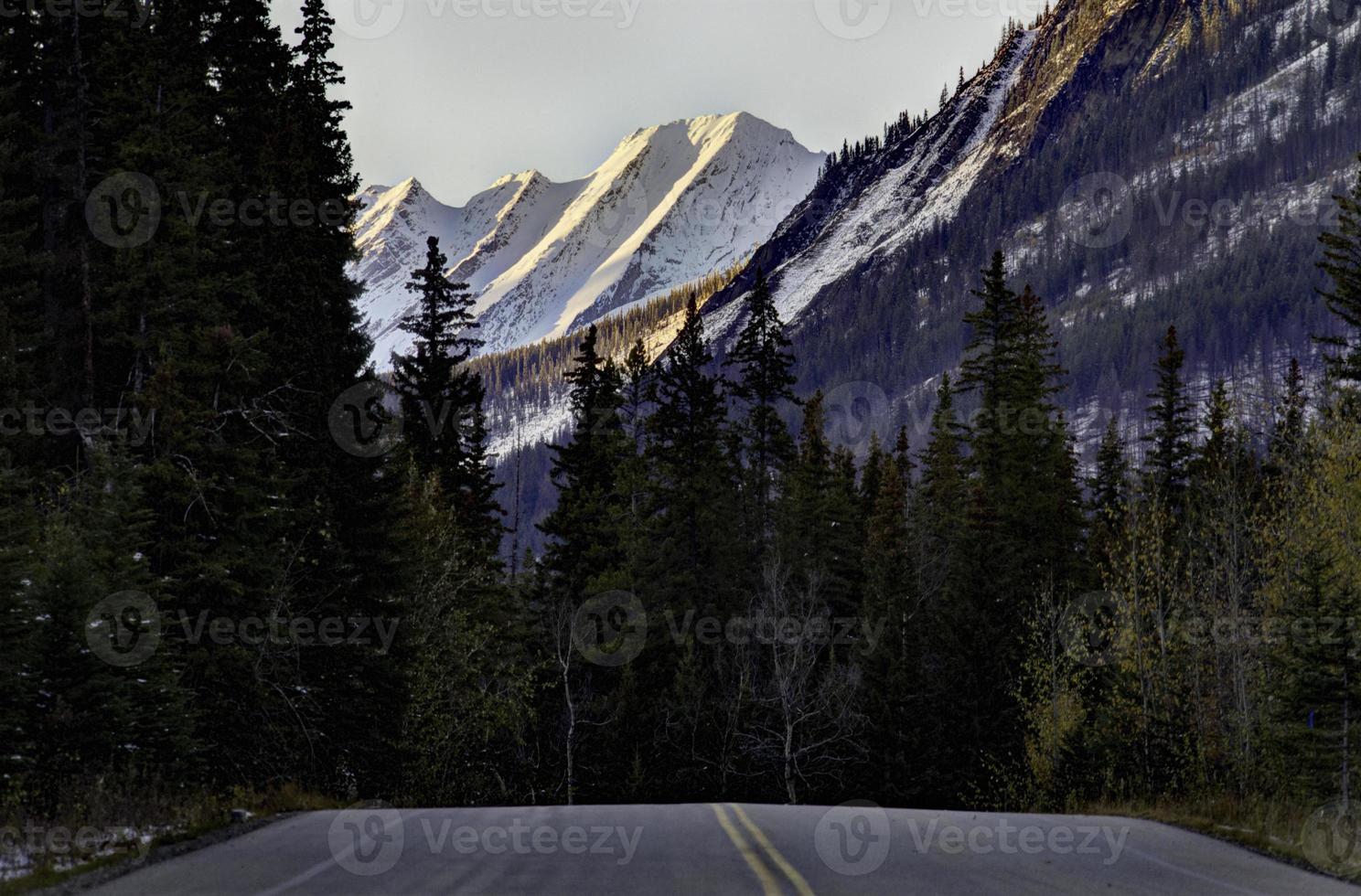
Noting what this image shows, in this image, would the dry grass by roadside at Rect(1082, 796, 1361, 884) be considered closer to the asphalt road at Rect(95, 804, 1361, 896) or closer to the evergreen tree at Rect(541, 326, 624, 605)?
the asphalt road at Rect(95, 804, 1361, 896)

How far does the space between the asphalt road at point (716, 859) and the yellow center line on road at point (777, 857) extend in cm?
2

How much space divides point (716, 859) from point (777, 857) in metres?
0.54

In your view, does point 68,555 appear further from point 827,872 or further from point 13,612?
point 827,872

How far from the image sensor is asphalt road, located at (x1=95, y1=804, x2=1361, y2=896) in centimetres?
884

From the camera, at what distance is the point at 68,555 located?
658 inches

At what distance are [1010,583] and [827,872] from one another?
134 feet

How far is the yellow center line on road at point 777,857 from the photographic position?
8.57 metres

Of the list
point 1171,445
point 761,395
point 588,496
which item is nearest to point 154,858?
point 588,496

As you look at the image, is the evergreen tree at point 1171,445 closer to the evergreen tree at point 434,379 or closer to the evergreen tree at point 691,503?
the evergreen tree at point 691,503

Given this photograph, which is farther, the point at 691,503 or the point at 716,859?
the point at 691,503

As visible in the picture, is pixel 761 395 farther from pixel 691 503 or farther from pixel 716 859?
pixel 716 859

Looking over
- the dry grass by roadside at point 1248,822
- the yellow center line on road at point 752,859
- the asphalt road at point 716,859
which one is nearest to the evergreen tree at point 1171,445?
the dry grass by roadside at point 1248,822

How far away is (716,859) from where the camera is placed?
10156 mm

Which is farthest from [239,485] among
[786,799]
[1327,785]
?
[786,799]
